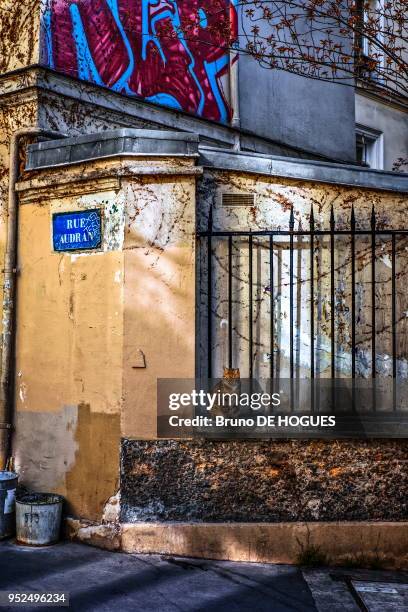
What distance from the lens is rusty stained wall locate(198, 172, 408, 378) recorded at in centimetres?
646

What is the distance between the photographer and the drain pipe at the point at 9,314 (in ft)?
22.3

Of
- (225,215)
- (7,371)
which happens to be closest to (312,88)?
(225,215)

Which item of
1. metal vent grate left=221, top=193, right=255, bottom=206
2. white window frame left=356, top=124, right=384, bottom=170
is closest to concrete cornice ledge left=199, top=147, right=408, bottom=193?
metal vent grate left=221, top=193, right=255, bottom=206

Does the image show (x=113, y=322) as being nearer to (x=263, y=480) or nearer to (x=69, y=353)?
(x=69, y=353)

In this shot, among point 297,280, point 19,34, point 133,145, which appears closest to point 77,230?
point 133,145

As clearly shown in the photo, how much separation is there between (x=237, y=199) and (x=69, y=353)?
6.99 feet

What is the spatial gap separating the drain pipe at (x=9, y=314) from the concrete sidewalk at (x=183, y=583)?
1.18 meters

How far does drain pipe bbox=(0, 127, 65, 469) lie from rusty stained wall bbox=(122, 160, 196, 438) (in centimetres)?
141

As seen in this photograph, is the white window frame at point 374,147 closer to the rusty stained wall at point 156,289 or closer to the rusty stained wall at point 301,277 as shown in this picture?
the rusty stained wall at point 301,277

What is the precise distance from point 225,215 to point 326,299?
1.24 metres

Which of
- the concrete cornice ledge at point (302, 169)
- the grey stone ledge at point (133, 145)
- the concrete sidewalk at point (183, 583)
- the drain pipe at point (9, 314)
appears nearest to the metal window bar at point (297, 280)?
the concrete cornice ledge at point (302, 169)

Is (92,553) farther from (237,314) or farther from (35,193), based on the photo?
(35,193)

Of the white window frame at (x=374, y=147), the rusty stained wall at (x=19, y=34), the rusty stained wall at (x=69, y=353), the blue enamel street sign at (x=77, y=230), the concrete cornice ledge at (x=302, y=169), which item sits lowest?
Result: the rusty stained wall at (x=69, y=353)

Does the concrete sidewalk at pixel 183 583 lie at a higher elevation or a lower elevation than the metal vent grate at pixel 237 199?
lower
